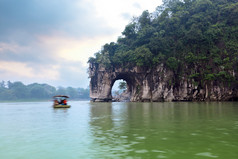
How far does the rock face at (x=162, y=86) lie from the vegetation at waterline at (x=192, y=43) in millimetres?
1078

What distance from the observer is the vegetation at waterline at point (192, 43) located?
34188 mm

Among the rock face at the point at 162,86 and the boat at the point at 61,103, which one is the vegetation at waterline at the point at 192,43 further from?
the boat at the point at 61,103

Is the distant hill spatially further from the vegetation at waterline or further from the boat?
the boat

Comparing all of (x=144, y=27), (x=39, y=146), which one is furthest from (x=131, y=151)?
(x=144, y=27)

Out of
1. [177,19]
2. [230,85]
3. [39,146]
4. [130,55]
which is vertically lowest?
[39,146]

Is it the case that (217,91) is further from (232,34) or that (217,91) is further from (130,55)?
(130,55)

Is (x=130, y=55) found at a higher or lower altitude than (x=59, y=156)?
higher

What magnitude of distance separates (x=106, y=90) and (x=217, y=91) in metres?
21.2

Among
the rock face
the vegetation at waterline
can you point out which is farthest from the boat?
the rock face

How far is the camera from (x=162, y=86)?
38.1 m

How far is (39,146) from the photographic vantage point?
18.3ft

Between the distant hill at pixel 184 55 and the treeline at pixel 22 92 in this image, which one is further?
the treeline at pixel 22 92

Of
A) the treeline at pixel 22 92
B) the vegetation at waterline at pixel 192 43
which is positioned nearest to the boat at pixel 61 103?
the vegetation at waterline at pixel 192 43

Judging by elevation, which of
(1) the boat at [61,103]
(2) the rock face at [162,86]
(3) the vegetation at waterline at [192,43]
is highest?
(3) the vegetation at waterline at [192,43]
